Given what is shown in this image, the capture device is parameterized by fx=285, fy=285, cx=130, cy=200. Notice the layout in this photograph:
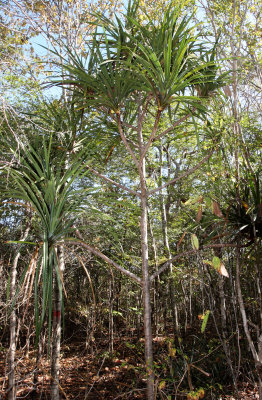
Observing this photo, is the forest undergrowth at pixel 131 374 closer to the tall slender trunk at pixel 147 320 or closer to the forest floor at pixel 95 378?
the forest floor at pixel 95 378

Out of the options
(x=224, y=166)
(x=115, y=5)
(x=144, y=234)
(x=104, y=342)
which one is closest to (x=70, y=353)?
(x=104, y=342)

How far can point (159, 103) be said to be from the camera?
2.05 metres

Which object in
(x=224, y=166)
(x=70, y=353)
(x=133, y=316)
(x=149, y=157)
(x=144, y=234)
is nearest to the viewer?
(x=144, y=234)

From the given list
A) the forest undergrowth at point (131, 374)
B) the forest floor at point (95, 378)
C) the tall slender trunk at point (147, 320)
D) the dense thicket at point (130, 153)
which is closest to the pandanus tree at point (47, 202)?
the dense thicket at point (130, 153)

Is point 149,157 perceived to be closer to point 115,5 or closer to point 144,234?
point 115,5

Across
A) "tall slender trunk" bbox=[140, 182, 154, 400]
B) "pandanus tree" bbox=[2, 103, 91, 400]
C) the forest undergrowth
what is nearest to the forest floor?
the forest undergrowth

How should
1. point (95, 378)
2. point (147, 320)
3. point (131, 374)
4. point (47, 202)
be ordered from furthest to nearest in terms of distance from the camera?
point (131, 374)
point (95, 378)
point (147, 320)
point (47, 202)

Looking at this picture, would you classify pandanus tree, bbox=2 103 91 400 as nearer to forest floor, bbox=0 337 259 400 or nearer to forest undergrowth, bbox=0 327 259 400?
forest undergrowth, bbox=0 327 259 400

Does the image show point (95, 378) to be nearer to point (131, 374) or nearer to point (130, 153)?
point (131, 374)

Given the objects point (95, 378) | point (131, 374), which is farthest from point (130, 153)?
point (131, 374)

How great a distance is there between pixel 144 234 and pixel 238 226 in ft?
2.77

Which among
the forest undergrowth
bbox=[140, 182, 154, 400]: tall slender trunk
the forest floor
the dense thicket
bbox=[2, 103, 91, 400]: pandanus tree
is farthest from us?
the forest floor

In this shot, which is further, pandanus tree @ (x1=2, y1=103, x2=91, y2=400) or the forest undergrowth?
the forest undergrowth

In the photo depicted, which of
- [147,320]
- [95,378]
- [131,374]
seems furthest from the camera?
[131,374]
